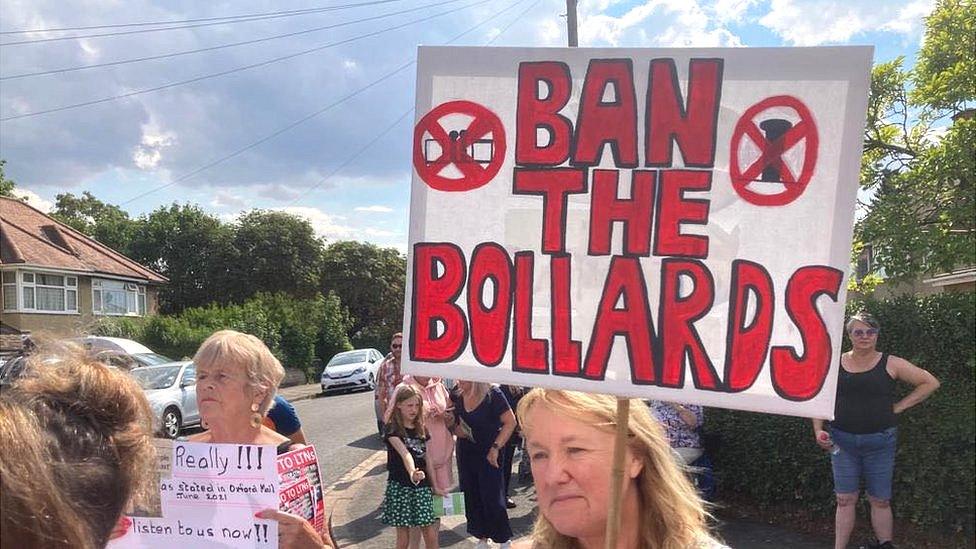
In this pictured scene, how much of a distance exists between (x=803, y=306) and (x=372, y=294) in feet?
167

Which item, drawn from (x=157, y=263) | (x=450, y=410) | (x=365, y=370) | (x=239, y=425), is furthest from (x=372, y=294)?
(x=239, y=425)

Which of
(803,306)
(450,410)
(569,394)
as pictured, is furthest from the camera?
(450,410)

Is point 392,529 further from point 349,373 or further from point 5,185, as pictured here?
point 5,185

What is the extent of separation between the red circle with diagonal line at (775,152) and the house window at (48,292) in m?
33.5

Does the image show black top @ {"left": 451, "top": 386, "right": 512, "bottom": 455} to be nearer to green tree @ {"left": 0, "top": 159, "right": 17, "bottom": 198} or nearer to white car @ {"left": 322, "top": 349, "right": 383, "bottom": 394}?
white car @ {"left": 322, "top": 349, "right": 383, "bottom": 394}

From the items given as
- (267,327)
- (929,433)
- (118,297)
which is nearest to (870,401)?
(929,433)

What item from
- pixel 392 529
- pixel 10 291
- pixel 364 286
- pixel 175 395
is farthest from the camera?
pixel 364 286

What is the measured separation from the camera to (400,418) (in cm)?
536

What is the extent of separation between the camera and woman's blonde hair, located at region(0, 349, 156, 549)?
0.98 meters

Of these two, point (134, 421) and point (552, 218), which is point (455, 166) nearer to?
point (552, 218)

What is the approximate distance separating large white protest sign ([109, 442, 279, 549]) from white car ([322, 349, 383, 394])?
20.8 meters

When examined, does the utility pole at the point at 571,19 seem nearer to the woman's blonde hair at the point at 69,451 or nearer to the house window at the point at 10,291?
the woman's blonde hair at the point at 69,451

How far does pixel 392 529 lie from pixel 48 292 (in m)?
30.2

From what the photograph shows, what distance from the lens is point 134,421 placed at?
132 centimetres
